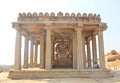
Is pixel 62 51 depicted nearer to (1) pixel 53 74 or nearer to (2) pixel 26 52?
(2) pixel 26 52

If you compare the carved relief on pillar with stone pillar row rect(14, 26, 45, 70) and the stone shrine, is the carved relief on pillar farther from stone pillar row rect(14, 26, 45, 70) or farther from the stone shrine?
stone pillar row rect(14, 26, 45, 70)

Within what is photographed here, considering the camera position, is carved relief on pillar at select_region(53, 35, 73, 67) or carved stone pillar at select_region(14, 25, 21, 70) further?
carved relief on pillar at select_region(53, 35, 73, 67)

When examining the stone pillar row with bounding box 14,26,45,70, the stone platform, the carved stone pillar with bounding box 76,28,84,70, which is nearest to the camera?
the stone platform

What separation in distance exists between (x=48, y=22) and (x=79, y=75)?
22.6ft

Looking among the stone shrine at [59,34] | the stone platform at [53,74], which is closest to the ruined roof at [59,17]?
the stone shrine at [59,34]

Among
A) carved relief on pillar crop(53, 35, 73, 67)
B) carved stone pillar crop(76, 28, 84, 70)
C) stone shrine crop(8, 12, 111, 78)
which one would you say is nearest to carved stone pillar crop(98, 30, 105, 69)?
stone shrine crop(8, 12, 111, 78)

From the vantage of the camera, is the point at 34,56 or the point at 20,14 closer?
the point at 20,14

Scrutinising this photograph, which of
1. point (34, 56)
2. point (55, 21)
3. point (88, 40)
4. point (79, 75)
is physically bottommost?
point (79, 75)

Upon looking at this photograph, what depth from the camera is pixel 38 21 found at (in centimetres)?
2134

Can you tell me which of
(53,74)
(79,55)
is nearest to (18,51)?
(53,74)

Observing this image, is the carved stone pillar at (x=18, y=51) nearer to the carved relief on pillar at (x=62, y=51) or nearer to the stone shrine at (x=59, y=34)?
the stone shrine at (x=59, y=34)

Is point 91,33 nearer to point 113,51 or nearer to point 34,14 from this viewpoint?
point 34,14

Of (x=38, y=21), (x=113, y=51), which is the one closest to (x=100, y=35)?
(x=38, y=21)

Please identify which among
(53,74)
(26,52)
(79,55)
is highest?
(26,52)
